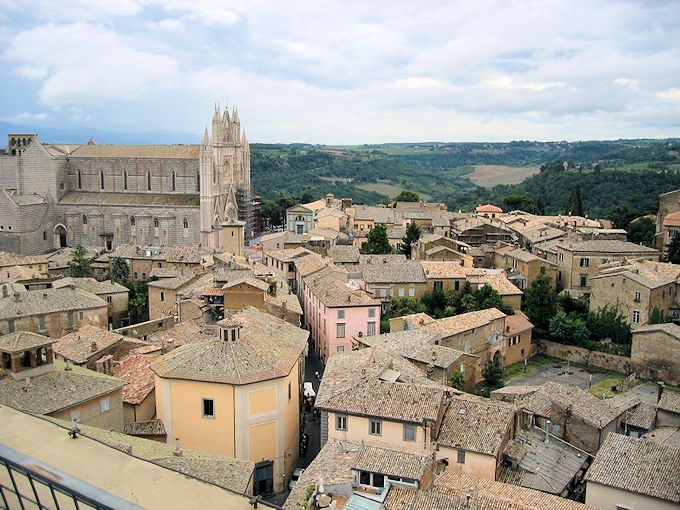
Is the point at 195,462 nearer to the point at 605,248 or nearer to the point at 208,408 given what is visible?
the point at 208,408

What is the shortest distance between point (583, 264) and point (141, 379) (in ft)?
98.6

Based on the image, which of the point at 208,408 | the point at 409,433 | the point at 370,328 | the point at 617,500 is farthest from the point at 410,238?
the point at 617,500

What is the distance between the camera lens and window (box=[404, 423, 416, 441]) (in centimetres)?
2117

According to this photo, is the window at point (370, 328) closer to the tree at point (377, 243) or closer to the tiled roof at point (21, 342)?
the tree at point (377, 243)

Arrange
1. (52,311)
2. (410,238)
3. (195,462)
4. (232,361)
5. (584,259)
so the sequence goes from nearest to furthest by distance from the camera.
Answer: (195,462) < (232,361) < (52,311) < (584,259) < (410,238)

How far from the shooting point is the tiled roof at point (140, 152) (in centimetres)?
7288

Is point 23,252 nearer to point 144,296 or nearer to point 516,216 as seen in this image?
point 144,296

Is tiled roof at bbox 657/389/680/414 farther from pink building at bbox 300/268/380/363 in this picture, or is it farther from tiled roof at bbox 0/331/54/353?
tiled roof at bbox 0/331/54/353

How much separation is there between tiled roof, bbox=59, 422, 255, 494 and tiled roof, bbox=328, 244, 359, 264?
30980 mm

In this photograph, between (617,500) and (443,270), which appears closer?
(617,500)

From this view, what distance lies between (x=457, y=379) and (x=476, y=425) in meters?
7.50

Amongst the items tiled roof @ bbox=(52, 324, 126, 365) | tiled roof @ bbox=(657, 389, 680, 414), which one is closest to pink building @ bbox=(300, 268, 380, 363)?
tiled roof @ bbox=(52, 324, 126, 365)

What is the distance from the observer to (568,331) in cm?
4022

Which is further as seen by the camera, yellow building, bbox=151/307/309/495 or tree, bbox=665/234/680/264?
tree, bbox=665/234/680/264
